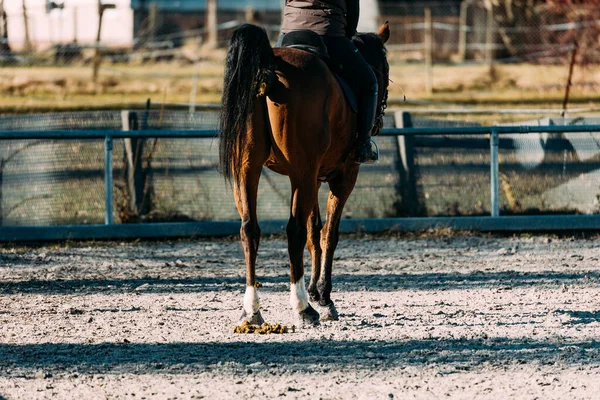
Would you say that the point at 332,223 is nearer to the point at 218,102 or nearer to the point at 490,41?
the point at 218,102

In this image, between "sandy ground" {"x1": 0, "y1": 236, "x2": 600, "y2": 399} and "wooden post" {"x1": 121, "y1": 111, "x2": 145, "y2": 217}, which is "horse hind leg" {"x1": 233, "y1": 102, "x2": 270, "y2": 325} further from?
"wooden post" {"x1": 121, "y1": 111, "x2": 145, "y2": 217}

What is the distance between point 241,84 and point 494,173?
6150 millimetres

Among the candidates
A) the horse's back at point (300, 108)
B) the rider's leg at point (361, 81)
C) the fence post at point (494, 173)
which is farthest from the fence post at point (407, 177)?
the horse's back at point (300, 108)

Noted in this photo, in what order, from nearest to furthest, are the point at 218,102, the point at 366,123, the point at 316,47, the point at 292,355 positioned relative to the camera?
the point at 292,355 < the point at 316,47 < the point at 366,123 < the point at 218,102

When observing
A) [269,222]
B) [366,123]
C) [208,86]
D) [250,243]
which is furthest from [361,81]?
[208,86]

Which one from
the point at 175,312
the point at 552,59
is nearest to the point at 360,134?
the point at 175,312

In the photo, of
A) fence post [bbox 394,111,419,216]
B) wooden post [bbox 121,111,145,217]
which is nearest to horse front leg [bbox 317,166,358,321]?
fence post [bbox 394,111,419,216]

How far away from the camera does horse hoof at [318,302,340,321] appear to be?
7868 mm

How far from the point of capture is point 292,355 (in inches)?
262

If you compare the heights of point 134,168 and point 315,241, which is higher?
point 315,241

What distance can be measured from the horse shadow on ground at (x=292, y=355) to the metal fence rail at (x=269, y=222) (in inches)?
206

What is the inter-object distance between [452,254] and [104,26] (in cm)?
3196

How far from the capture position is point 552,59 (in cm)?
3017

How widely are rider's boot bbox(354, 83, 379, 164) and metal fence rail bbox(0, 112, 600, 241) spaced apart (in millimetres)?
4185
